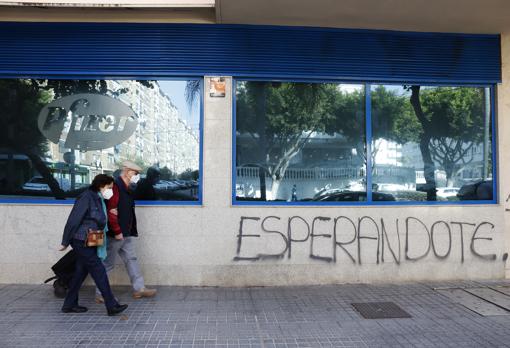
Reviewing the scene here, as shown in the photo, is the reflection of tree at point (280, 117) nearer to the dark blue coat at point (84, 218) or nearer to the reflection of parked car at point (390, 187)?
the reflection of parked car at point (390, 187)

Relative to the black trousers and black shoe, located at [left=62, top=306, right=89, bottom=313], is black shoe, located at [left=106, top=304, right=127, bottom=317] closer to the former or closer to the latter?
the black trousers

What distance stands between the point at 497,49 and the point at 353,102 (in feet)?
8.28

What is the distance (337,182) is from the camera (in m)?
6.53

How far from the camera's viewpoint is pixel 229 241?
6.17 meters

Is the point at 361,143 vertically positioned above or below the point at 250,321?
above

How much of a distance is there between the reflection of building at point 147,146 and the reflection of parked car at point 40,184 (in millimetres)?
323

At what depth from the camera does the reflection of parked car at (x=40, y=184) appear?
6316mm

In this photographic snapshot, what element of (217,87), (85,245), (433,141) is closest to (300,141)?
(217,87)

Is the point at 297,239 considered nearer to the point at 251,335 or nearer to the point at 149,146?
the point at 251,335

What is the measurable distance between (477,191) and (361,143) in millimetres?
2085

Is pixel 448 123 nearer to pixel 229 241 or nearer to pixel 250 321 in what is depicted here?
pixel 229 241

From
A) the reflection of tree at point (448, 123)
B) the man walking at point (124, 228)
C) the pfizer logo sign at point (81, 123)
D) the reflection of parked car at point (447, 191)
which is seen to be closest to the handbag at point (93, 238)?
the man walking at point (124, 228)

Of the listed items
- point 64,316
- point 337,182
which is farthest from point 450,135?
point 64,316

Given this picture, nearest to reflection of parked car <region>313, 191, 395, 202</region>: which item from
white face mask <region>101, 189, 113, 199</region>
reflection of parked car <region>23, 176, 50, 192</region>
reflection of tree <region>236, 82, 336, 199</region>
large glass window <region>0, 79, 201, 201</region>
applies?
reflection of tree <region>236, 82, 336, 199</region>
